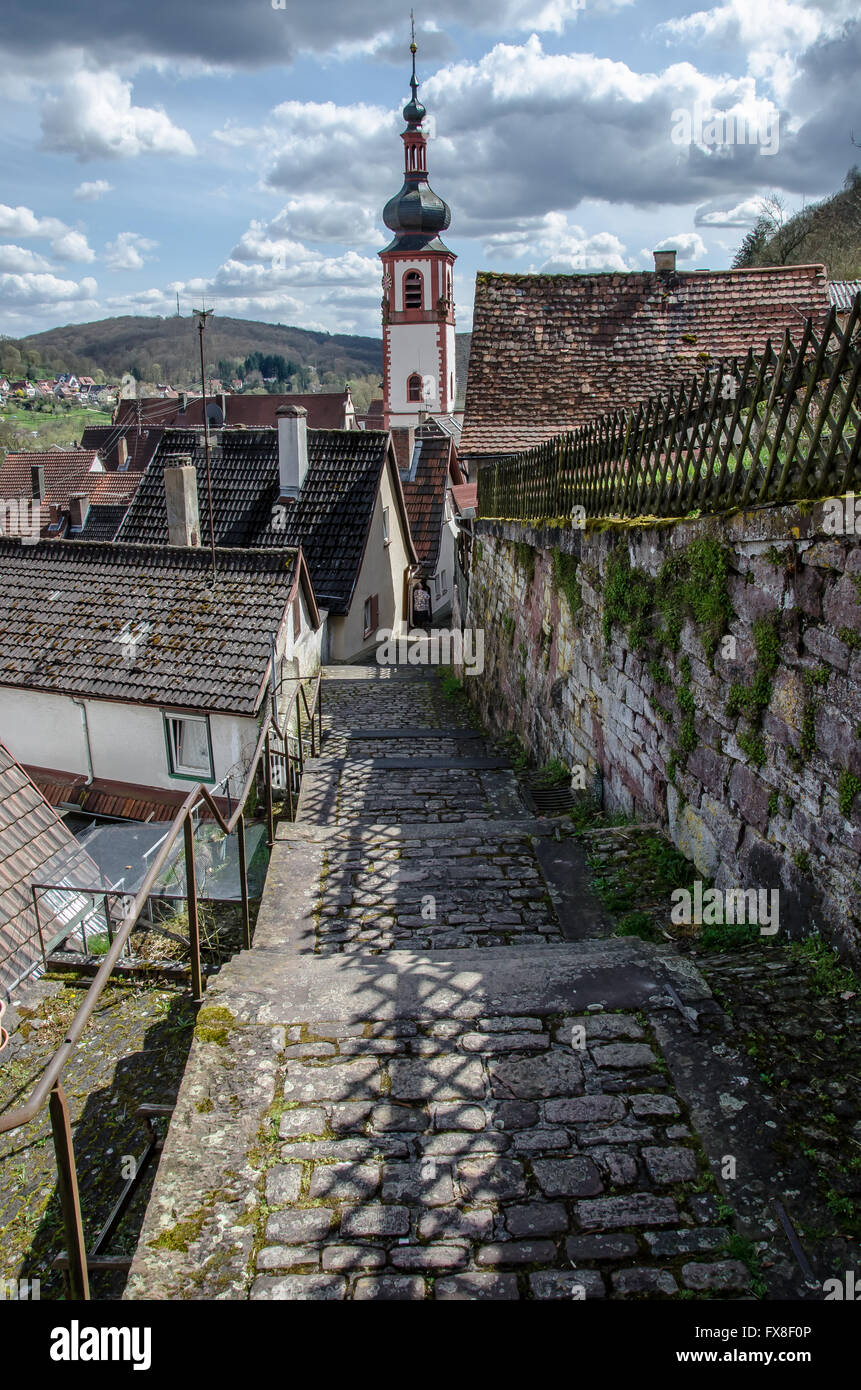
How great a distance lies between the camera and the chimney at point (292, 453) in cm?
2134

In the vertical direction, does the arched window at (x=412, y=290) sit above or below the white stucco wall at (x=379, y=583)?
above

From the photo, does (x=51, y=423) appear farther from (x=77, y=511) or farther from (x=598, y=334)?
(x=598, y=334)

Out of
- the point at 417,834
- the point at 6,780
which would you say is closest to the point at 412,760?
the point at 417,834

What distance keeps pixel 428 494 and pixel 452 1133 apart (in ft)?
91.4

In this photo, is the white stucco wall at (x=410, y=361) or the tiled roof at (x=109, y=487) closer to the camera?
the tiled roof at (x=109, y=487)

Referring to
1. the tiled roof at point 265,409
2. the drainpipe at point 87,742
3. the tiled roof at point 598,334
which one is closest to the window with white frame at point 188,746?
the drainpipe at point 87,742

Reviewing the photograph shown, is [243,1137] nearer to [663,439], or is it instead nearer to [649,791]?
[649,791]

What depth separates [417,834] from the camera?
25.1 feet

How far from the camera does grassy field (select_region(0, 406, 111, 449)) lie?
9669 centimetres

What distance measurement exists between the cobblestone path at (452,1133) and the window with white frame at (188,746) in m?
8.17

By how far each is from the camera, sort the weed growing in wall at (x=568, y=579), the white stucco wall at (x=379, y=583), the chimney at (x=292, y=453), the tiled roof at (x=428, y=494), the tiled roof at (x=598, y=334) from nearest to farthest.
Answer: the weed growing in wall at (x=568, y=579), the tiled roof at (x=598, y=334), the white stucco wall at (x=379, y=583), the chimney at (x=292, y=453), the tiled roof at (x=428, y=494)

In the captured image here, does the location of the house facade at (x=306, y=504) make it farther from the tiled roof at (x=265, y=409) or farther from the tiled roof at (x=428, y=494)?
the tiled roof at (x=265, y=409)

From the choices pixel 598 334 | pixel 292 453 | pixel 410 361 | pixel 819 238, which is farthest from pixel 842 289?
pixel 410 361

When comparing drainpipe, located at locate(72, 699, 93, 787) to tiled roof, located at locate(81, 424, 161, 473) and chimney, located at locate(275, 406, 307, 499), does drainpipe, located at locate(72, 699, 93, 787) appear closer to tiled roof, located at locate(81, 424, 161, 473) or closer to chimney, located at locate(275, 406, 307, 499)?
chimney, located at locate(275, 406, 307, 499)
